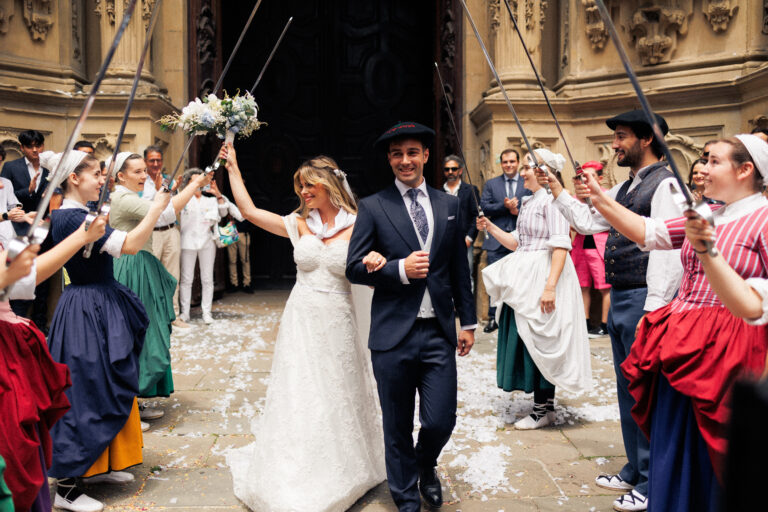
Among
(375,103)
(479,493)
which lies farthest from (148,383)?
(375,103)

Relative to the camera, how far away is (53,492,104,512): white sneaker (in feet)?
11.5

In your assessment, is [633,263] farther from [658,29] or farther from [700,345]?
[658,29]

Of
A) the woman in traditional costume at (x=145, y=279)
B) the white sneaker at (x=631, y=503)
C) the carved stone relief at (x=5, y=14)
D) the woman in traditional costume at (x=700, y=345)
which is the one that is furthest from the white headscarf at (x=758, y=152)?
the carved stone relief at (x=5, y=14)

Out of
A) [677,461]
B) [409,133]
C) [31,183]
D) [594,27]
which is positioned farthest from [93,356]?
[594,27]

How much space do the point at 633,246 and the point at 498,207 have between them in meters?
4.36

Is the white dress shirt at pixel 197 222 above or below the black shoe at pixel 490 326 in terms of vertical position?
above

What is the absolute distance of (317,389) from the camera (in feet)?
11.8

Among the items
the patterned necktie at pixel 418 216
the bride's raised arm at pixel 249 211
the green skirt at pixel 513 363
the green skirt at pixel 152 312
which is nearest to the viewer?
the patterned necktie at pixel 418 216

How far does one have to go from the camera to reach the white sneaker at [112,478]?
151 inches

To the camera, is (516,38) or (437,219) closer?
(437,219)

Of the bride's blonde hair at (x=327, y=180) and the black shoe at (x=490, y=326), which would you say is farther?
the black shoe at (x=490, y=326)

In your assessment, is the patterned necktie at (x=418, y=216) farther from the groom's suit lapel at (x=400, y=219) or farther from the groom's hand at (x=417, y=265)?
the groom's hand at (x=417, y=265)

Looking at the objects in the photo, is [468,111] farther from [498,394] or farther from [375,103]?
[498,394]

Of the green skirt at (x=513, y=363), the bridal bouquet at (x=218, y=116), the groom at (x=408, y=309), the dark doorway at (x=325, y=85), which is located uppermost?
the dark doorway at (x=325, y=85)
